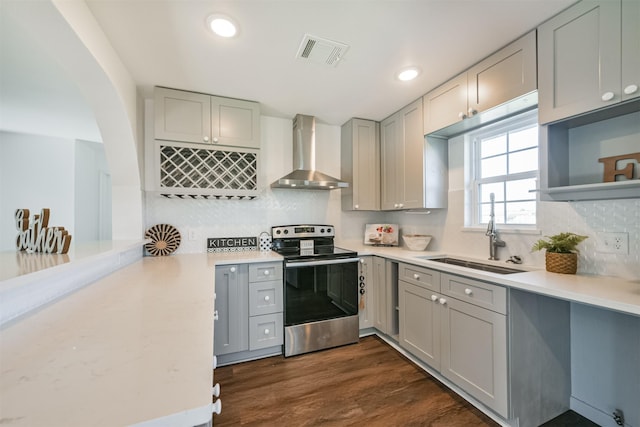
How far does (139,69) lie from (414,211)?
2856mm

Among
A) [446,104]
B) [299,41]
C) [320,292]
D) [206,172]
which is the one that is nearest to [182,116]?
[206,172]

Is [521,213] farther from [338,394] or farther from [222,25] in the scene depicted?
[222,25]

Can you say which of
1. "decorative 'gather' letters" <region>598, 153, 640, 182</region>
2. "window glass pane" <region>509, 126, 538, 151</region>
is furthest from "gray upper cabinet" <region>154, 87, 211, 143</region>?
"decorative 'gather' letters" <region>598, 153, 640, 182</region>

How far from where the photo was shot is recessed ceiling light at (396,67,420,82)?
6.56 feet

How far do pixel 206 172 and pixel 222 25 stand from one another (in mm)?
1306

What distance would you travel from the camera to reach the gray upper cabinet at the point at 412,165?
246 centimetres

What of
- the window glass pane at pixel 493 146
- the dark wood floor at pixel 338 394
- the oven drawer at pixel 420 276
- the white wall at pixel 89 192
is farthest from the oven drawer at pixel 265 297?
the white wall at pixel 89 192

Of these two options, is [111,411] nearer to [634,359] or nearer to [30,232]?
[30,232]

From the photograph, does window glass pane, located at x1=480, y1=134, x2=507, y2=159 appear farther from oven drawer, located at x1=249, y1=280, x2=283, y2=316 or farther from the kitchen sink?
oven drawer, located at x1=249, y1=280, x2=283, y2=316

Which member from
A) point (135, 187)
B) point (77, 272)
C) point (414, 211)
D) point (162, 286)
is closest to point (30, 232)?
point (77, 272)

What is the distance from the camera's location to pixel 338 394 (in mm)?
1794

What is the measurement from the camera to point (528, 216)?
194 cm

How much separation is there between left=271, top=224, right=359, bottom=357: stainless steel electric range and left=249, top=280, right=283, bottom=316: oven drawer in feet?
0.24

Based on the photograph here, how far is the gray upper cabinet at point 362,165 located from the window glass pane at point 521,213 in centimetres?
130
